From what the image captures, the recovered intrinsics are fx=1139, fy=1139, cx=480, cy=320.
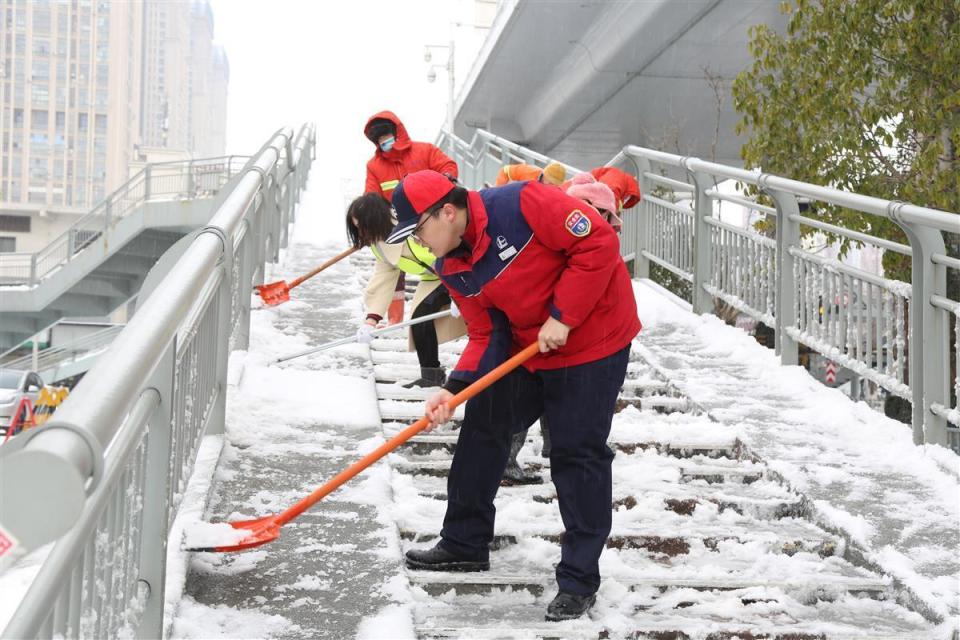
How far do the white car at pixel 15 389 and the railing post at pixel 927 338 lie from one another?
19153mm

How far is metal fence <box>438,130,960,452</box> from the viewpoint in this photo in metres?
5.11

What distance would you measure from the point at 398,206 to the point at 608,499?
Result: 43.8 inches

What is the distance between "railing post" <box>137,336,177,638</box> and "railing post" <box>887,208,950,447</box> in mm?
3613

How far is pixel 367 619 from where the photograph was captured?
3316 millimetres

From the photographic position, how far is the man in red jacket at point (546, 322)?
11.2ft

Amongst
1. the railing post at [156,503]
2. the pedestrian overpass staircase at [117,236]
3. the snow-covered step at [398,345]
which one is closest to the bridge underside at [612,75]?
the pedestrian overpass staircase at [117,236]

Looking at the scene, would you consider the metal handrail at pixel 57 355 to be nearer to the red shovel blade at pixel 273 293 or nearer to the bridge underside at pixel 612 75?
the bridge underside at pixel 612 75

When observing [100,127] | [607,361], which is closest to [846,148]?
[607,361]

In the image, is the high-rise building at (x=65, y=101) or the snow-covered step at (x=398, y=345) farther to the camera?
the high-rise building at (x=65, y=101)

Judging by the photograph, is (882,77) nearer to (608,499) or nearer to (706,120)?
(608,499)

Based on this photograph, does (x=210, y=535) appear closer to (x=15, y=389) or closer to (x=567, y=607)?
(x=567, y=607)

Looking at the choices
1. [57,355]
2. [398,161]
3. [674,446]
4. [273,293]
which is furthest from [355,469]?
[57,355]

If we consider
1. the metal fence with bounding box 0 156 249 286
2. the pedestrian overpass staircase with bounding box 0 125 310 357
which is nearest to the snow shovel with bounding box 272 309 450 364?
the pedestrian overpass staircase with bounding box 0 125 310 357

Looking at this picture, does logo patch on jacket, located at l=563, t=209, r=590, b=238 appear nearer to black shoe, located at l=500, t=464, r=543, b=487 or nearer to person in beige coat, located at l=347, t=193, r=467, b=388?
black shoe, located at l=500, t=464, r=543, b=487
